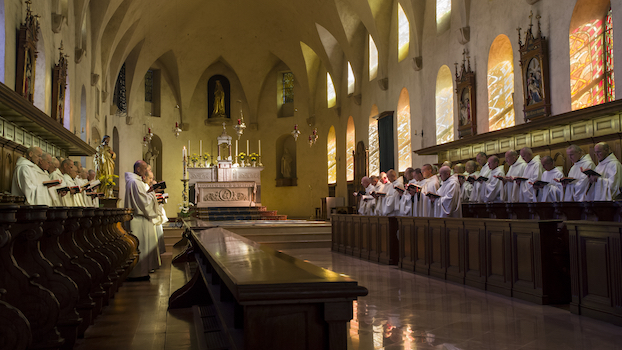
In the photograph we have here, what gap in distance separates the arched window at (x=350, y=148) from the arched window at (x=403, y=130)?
13.3ft

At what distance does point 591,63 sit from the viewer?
9062mm

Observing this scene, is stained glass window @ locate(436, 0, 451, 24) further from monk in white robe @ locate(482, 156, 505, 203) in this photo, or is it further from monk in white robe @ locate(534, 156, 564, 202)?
monk in white robe @ locate(534, 156, 564, 202)

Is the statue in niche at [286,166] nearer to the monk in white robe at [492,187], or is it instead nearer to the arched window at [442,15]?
the arched window at [442,15]

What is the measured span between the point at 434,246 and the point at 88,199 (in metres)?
7.45

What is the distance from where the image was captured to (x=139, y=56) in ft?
70.1

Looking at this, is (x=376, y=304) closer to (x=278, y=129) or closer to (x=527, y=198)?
(x=527, y=198)

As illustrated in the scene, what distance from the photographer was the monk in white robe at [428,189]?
9391mm

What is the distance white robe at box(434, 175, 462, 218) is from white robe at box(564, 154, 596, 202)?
1.68m

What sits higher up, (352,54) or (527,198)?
(352,54)

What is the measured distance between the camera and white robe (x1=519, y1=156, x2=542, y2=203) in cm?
866

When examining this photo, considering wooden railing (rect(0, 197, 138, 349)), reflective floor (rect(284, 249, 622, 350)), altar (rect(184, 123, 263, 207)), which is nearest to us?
wooden railing (rect(0, 197, 138, 349))

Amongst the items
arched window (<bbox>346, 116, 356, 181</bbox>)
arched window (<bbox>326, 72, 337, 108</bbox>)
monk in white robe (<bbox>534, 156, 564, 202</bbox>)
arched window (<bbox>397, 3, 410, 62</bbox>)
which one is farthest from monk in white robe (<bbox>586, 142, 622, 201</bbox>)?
arched window (<bbox>326, 72, 337, 108</bbox>)

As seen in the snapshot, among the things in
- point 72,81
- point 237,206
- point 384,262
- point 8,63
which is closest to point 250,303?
point 384,262

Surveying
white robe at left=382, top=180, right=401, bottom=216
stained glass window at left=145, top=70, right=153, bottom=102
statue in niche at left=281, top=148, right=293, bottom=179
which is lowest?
white robe at left=382, top=180, right=401, bottom=216
